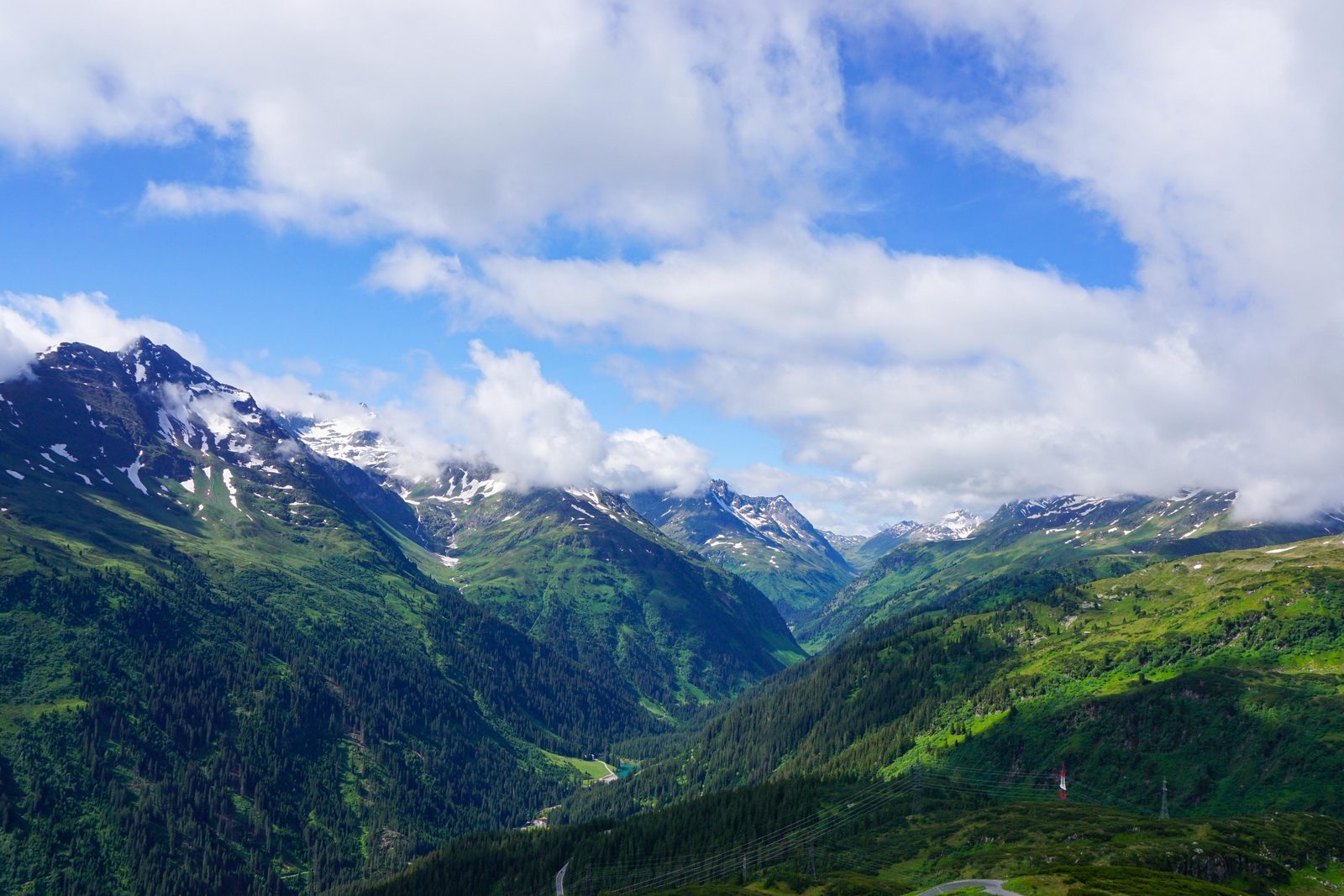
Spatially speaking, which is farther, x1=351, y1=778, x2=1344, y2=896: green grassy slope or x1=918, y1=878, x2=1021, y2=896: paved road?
x1=351, y1=778, x2=1344, y2=896: green grassy slope

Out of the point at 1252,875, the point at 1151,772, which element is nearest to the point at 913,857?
A: the point at 1252,875

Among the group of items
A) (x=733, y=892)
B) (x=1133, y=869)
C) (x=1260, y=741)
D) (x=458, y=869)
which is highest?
(x=1260, y=741)

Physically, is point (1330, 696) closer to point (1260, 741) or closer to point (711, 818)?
point (1260, 741)

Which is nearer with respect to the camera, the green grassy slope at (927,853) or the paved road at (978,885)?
the paved road at (978,885)

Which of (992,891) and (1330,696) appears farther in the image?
(1330,696)

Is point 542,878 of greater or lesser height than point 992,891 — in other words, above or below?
below

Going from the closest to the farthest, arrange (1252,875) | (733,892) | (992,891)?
(992,891), (1252,875), (733,892)

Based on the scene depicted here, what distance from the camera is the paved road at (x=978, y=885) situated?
112 meters

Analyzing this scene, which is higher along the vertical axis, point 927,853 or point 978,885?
point 978,885

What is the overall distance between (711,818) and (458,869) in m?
64.2

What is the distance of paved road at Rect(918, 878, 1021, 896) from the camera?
111825 millimetres

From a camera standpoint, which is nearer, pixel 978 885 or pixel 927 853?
pixel 978 885

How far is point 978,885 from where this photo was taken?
121 metres

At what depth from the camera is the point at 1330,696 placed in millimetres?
190000
